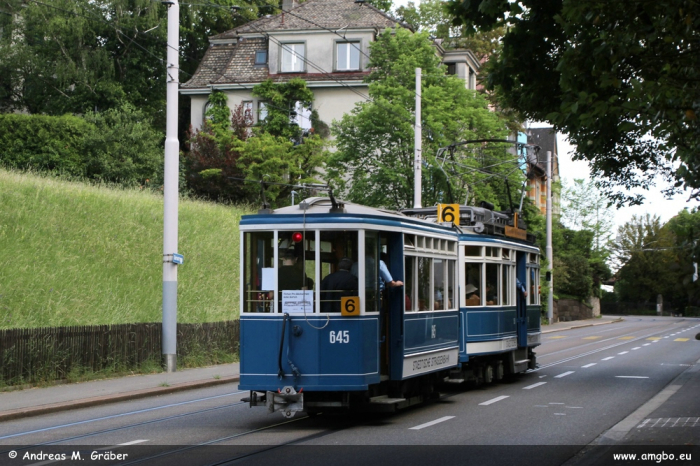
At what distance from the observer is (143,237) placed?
93.5 feet

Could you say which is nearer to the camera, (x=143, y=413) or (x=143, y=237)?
(x=143, y=413)

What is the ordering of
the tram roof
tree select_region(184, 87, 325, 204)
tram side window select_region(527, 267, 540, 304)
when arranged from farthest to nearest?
tree select_region(184, 87, 325, 204) < tram side window select_region(527, 267, 540, 304) < the tram roof

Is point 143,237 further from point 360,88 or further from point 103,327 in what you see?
point 360,88

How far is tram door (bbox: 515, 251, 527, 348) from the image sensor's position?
19531mm

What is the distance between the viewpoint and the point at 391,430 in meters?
11.6

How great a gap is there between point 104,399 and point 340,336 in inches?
213

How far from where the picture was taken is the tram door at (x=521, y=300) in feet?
64.1

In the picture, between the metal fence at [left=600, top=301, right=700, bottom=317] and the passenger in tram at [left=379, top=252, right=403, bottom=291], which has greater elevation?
the passenger in tram at [left=379, top=252, right=403, bottom=291]

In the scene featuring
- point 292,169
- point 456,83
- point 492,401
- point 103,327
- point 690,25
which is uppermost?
point 456,83

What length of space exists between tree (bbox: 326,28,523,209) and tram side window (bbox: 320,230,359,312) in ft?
70.9

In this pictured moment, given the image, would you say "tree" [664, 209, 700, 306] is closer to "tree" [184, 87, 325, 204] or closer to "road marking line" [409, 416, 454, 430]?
"road marking line" [409, 416, 454, 430]

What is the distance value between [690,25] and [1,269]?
57.5 ft

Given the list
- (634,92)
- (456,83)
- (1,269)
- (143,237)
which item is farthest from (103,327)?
(456,83)

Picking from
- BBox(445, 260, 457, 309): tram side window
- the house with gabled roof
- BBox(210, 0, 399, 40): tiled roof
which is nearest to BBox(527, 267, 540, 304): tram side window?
BBox(445, 260, 457, 309): tram side window
